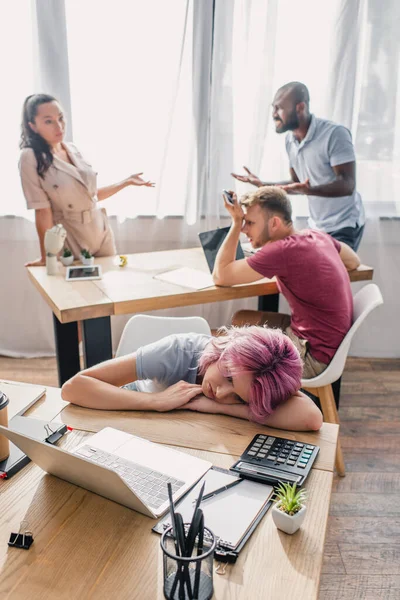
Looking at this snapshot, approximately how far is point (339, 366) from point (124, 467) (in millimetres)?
1325

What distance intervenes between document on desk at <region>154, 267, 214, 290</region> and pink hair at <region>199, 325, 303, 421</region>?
1.07 metres

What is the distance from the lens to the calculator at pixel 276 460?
117 centimetres

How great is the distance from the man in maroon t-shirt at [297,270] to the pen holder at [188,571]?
58.7 inches

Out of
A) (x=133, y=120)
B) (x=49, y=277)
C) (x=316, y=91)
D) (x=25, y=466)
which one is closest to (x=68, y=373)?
(x=49, y=277)

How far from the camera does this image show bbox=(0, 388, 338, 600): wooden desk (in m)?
0.91

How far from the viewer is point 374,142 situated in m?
3.40

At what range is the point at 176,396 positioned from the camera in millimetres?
1465

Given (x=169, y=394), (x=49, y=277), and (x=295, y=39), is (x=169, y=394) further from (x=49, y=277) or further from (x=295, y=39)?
(x=295, y=39)

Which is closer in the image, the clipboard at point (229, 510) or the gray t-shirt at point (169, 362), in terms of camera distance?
the clipboard at point (229, 510)

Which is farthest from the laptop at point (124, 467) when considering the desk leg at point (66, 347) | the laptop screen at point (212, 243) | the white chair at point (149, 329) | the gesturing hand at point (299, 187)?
the gesturing hand at point (299, 187)

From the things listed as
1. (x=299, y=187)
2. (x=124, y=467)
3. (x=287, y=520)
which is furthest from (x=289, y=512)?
(x=299, y=187)

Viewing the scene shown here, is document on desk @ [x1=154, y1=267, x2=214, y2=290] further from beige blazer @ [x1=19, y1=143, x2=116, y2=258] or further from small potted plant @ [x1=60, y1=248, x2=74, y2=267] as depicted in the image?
beige blazer @ [x1=19, y1=143, x2=116, y2=258]

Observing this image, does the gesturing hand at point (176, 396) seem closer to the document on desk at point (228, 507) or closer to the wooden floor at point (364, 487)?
the document on desk at point (228, 507)

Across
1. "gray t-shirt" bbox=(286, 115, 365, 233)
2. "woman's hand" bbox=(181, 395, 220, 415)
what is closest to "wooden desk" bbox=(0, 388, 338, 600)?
"woman's hand" bbox=(181, 395, 220, 415)
